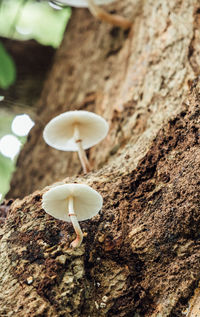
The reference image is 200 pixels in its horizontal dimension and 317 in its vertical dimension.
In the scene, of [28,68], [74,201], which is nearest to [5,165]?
[74,201]

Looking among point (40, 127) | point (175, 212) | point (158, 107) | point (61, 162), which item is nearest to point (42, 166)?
point (61, 162)

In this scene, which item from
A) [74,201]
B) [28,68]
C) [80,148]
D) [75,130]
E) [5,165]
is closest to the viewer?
[74,201]

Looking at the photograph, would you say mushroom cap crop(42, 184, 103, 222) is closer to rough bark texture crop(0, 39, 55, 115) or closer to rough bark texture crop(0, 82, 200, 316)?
rough bark texture crop(0, 82, 200, 316)

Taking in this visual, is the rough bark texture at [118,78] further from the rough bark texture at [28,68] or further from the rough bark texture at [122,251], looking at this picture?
the rough bark texture at [122,251]

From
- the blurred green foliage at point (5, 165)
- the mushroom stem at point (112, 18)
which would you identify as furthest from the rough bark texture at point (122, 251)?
the mushroom stem at point (112, 18)

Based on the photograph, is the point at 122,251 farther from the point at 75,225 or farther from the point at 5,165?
the point at 5,165

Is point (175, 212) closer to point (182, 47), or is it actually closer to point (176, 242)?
point (176, 242)
